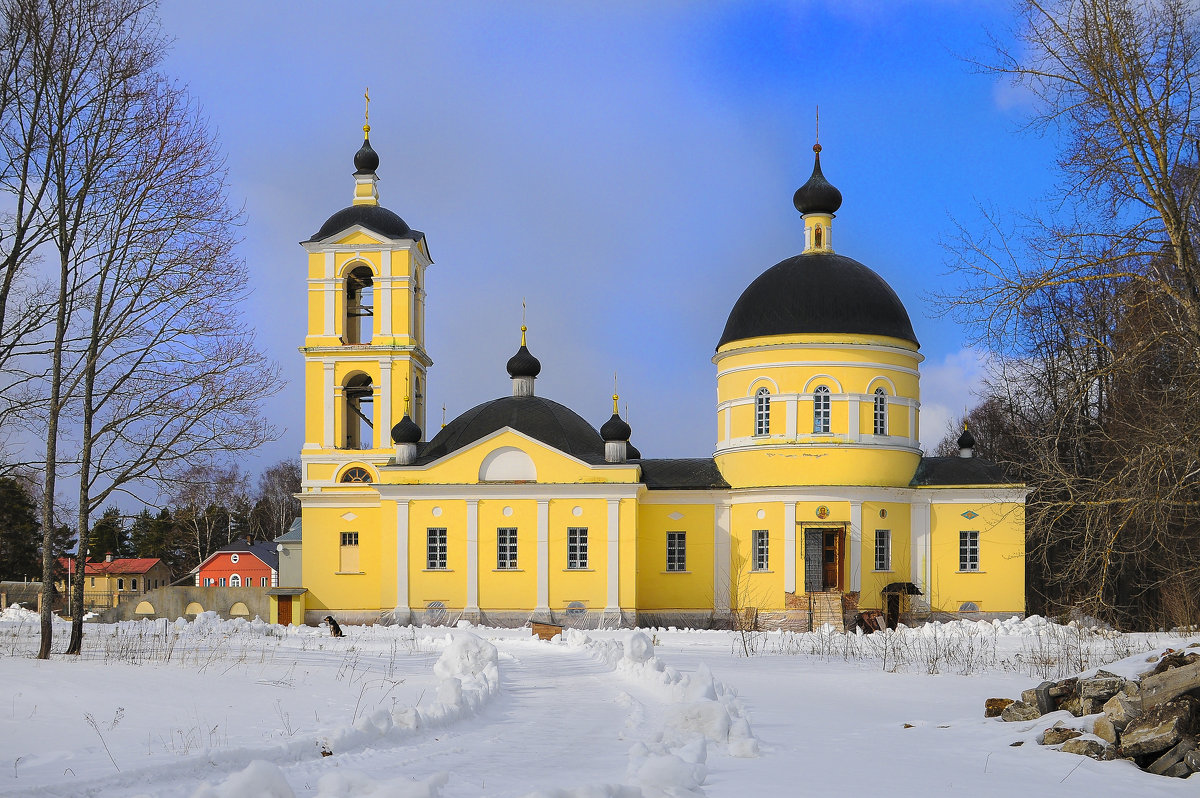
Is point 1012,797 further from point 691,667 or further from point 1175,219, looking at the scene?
point 691,667

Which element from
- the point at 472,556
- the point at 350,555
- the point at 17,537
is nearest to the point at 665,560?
the point at 472,556

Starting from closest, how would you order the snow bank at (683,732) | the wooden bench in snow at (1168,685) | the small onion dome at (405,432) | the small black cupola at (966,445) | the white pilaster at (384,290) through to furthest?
the snow bank at (683,732) → the wooden bench in snow at (1168,685) → the small onion dome at (405,432) → the white pilaster at (384,290) → the small black cupola at (966,445)

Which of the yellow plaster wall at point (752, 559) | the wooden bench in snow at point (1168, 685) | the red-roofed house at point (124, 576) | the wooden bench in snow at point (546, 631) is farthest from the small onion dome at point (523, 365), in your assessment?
the red-roofed house at point (124, 576)

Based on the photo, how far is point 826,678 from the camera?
1659 cm

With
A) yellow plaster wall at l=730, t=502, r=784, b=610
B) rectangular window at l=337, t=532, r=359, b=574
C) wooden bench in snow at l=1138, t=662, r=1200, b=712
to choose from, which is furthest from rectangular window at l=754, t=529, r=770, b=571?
wooden bench in snow at l=1138, t=662, r=1200, b=712

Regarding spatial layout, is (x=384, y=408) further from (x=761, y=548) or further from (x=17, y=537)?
(x=17, y=537)

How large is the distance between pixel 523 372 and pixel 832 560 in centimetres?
1060

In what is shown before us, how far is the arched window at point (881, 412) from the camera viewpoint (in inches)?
1373

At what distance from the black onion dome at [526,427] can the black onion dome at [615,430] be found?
70cm

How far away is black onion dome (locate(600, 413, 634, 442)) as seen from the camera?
34.6 m

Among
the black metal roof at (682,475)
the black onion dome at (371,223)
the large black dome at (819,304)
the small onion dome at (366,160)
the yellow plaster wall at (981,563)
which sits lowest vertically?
the yellow plaster wall at (981,563)

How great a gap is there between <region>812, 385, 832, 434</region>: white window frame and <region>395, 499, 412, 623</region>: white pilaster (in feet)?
37.7

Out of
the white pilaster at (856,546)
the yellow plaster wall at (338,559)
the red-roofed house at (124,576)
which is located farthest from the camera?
the red-roofed house at (124,576)

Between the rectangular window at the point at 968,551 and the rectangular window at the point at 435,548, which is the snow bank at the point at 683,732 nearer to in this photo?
the rectangular window at the point at 435,548
